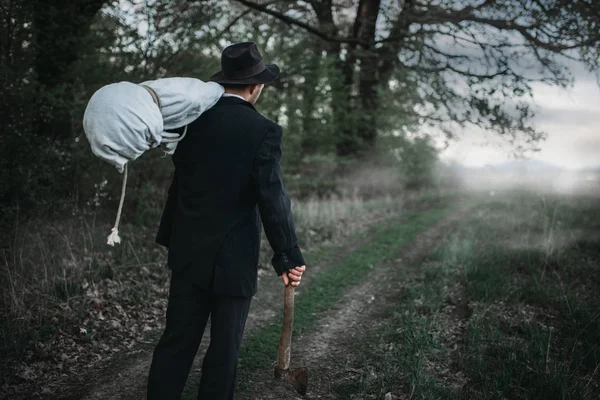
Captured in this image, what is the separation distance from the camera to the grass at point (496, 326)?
329 cm

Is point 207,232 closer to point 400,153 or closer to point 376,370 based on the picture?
point 376,370

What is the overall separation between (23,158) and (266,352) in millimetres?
4298

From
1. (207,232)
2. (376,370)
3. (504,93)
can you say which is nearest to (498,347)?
(376,370)

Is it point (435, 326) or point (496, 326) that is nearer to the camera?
point (496, 326)

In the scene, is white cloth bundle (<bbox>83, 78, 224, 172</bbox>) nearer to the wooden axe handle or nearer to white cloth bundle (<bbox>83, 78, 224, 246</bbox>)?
white cloth bundle (<bbox>83, 78, 224, 246</bbox>)

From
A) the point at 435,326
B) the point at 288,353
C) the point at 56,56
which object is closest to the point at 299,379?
the point at 288,353

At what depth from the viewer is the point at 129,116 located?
6.40ft

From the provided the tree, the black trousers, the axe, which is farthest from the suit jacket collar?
the tree

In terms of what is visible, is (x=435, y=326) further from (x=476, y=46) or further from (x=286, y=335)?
(x=476, y=46)

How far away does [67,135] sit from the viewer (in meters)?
6.09

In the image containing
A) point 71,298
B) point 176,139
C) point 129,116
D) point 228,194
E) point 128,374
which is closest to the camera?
point 129,116

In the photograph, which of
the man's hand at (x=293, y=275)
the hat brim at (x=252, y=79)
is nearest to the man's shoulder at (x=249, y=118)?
the hat brim at (x=252, y=79)

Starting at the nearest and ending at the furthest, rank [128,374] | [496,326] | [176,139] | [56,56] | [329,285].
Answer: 1. [176,139]
2. [128,374]
3. [496,326]
4. [56,56]
5. [329,285]

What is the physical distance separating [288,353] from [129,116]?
2130 millimetres
